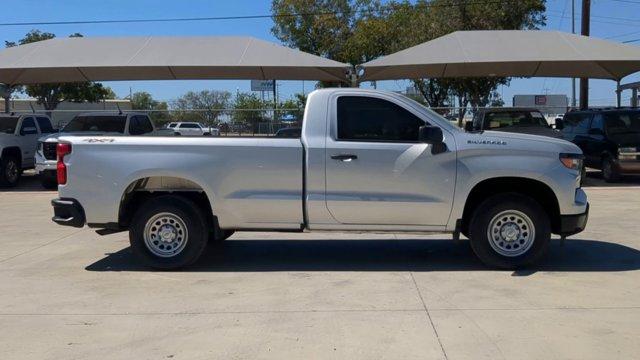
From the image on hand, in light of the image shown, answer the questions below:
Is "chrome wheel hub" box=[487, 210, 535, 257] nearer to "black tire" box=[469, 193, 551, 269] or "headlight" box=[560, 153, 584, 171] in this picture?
"black tire" box=[469, 193, 551, 269]

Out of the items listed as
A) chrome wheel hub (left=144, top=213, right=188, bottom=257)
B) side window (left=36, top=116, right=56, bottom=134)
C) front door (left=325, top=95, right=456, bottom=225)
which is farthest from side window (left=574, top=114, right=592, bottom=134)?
side window (left=36, top=116, right=56, bottom=134)

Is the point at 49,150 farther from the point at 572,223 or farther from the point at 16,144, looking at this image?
the point at 572,223

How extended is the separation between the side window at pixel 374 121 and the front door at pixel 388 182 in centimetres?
8

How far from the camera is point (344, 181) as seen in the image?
7.09 meters

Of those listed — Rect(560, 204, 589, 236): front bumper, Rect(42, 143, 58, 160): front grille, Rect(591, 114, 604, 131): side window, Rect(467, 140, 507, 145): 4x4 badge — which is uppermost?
Rect(591, 114, 604, 131): side window

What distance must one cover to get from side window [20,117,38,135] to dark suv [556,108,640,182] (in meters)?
14.3

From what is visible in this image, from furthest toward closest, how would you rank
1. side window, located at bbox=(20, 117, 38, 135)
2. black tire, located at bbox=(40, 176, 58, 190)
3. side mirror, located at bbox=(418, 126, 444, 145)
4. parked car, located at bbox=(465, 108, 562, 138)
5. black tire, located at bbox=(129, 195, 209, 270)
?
side window, located at bbox=(20, 117, 38, 135)
black tire, located at bbox=(40, 176, 58, 190)
parked car, located at bbox=(465, 108, 562, 138)
black tire, located at bbox=(129, 195, 209, 270)
side mirror, located at bbox=(418, 126, 444, 145)

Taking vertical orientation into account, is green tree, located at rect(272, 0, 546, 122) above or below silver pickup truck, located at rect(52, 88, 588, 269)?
above

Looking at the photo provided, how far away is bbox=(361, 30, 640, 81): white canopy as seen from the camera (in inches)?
694

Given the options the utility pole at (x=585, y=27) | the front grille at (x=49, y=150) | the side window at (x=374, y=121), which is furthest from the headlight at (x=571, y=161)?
the utility pole at (x=585, y=27)

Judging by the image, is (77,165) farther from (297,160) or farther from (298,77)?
(298,77)

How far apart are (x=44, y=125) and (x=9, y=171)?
6.85 ft

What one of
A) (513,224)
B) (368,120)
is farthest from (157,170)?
(513,224)

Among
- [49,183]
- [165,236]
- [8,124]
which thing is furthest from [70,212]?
[8,124]
